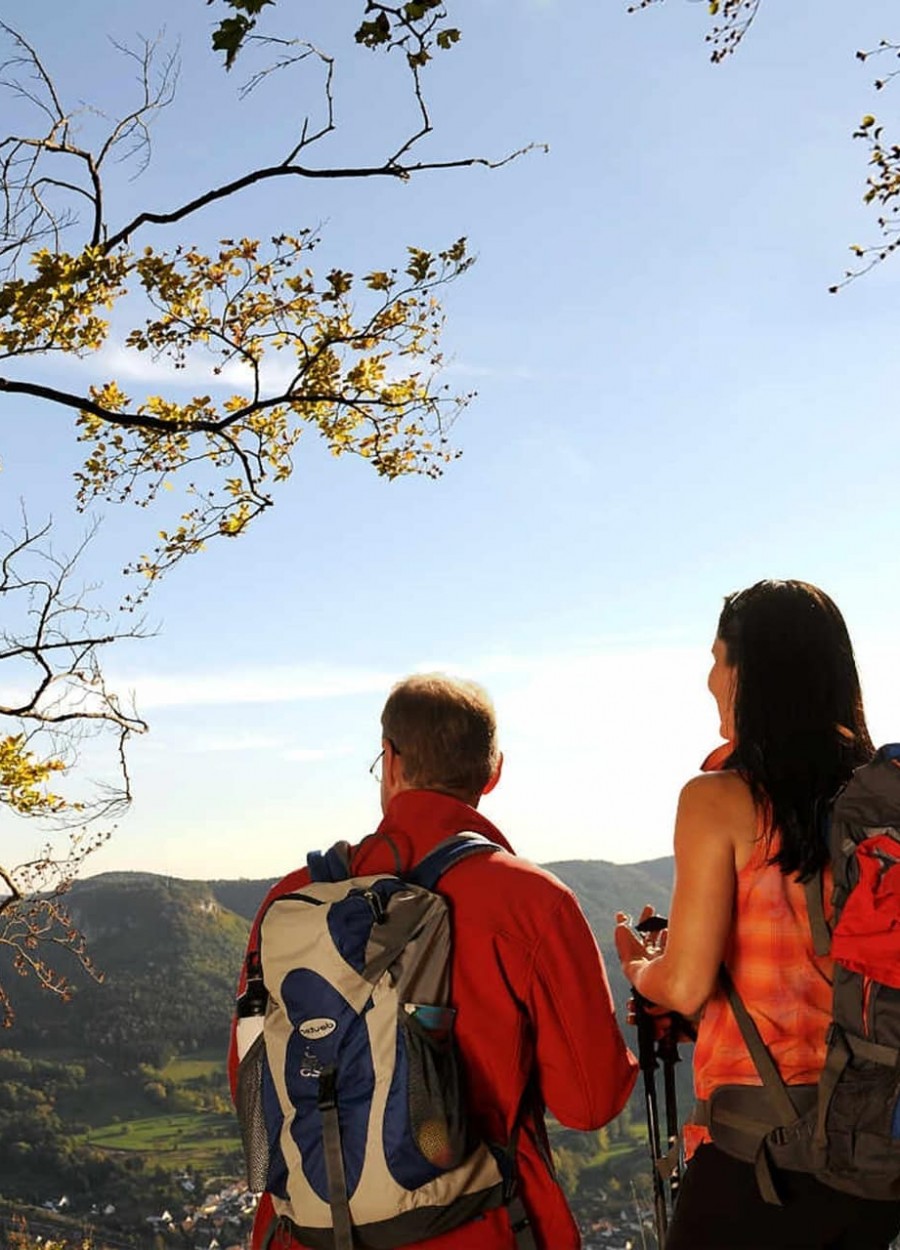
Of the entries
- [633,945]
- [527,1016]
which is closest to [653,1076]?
[633,945]

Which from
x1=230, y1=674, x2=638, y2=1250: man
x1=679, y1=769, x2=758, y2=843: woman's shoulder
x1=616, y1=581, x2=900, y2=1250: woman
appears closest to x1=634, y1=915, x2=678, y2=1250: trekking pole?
x1=230, y1=674, x2=638, y2=1250: man

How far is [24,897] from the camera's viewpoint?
33.4 feet

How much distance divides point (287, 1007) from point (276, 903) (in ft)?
0.61

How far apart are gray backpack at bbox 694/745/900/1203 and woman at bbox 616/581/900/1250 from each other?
47mm

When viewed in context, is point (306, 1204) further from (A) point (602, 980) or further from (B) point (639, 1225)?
(B) point (639, 1225)

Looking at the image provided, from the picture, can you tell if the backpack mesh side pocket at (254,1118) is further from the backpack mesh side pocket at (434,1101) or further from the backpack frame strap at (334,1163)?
the backpack mesh side pocket at (434,1101)

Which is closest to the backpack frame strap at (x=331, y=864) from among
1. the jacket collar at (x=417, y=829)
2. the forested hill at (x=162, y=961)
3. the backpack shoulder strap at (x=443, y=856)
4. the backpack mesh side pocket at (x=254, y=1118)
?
the jacket collar at (x=417, y=829)

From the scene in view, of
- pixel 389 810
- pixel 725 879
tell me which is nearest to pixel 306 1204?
pixel 389 810

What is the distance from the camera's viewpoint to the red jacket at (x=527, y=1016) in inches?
96.6

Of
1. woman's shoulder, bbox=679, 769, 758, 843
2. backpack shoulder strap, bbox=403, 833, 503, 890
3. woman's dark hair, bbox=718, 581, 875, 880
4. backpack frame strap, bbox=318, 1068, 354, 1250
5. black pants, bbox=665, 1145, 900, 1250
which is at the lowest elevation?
black pants, bbox=665, 1145, 900, 1250

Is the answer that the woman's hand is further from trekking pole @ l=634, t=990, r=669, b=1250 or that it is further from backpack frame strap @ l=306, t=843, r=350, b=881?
backpack frame strap @ l=306, t=843, r=350, b=881

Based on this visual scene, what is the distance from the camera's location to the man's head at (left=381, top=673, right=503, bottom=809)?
2.62 metres

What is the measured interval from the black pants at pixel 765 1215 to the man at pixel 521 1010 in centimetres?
22

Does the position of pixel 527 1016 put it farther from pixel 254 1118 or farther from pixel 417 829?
pixel 254 1118
